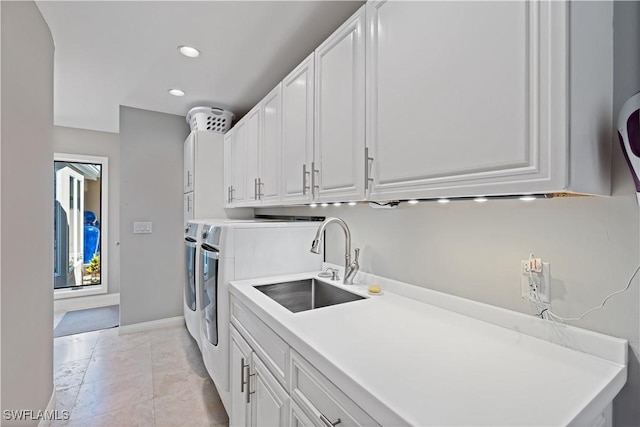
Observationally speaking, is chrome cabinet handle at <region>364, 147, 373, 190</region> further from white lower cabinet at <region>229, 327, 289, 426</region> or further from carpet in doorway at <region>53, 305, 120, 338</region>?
carpet in doorway at <region>53, 305, 120, 338</region>

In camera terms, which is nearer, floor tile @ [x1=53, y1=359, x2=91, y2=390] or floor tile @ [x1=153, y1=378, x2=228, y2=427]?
floor tile @ [x1=153, y1=378, x2=228, y2=427]

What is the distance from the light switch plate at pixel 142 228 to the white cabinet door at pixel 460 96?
118 inches

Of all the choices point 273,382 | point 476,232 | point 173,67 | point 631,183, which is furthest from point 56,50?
point 631,183

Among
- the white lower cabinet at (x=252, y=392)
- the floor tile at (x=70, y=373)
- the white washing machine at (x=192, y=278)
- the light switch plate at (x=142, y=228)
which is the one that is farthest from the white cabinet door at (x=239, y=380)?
the light switch plate at (x=142, y=228)

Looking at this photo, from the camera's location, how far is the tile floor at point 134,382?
1.91 metres

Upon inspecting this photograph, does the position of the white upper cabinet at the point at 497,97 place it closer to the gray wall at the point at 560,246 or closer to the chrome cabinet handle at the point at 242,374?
the gray wall at the point at 560,246

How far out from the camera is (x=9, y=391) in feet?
4.44

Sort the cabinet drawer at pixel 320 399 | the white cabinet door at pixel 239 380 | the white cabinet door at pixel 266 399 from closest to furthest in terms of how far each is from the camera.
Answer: the cabinet drawer at pixel 320 399
the white cabinet door at pixel 266 399
the white cabinet door at pixel 239 380

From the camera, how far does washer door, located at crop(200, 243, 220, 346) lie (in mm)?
1843

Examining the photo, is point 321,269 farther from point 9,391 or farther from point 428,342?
point 9,391

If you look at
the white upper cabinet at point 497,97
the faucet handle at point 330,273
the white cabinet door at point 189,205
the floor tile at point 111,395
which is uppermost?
the white upper cabinet at point 497,97

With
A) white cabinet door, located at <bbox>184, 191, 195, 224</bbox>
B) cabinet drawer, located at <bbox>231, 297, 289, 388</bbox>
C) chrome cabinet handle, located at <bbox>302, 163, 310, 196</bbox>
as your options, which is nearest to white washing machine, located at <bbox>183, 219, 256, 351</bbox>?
white cabinet door, located at <bbox>184, 191, 195, 224</bbox>

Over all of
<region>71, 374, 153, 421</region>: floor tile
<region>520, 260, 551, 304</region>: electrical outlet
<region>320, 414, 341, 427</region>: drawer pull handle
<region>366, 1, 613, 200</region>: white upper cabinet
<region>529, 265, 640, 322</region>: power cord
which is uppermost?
<region>366, 1, 613, 200</region>: white upper cabinet

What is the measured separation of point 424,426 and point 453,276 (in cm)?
77
